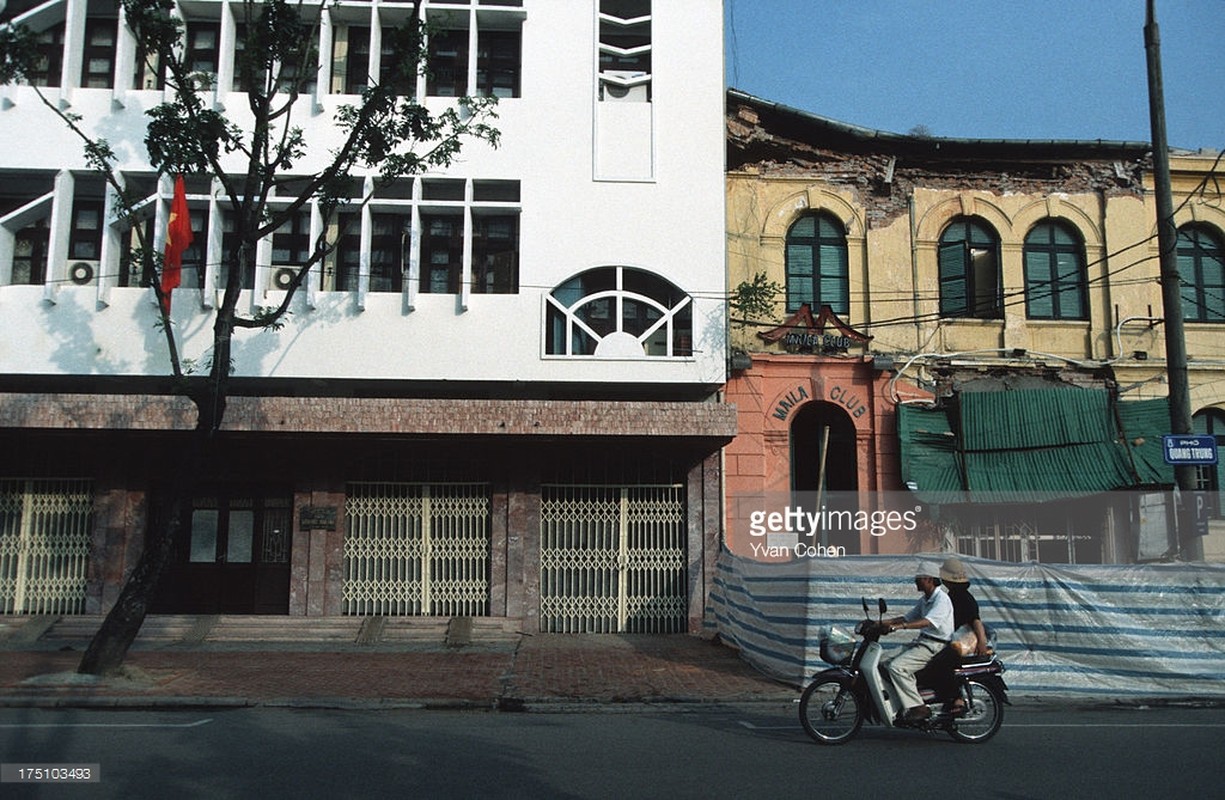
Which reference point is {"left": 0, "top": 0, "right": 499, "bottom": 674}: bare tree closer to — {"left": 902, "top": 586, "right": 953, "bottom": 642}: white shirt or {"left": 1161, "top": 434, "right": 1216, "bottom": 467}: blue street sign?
{"left": 902, "top": 586, "right": 953, "bottom": 642}: white shirt

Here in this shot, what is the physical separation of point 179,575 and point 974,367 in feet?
47.3

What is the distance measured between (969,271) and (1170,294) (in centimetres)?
558

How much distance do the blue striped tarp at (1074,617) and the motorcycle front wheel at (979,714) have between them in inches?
103

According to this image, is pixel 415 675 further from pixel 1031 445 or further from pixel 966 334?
pixel 966 334

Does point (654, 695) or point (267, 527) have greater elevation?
point (267, 527)

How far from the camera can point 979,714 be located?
8.60 metres

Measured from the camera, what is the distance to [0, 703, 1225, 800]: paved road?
671 centimetres

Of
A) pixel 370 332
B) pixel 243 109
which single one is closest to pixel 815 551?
pixel 370 332

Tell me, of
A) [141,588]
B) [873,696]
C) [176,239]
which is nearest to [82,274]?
[176,239]

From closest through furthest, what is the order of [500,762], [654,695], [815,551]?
1. [500,762]
2. [654,695]
3. [815,551]

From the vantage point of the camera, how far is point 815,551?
1797cm

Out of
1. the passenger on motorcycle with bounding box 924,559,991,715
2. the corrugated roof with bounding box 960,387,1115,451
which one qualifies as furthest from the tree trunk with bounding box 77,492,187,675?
the corrugated roof with bounding box 960,387,1115,451

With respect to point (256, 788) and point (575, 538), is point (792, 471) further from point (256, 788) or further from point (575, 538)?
point (256, 788)

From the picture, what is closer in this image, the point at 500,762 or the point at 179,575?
the point at 500,762
